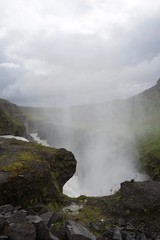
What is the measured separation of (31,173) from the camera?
2775cm

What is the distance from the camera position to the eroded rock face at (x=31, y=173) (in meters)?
25.7

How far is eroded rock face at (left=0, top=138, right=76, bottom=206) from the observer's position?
25.7 meters

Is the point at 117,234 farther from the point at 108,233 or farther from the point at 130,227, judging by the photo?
the point at 130,227

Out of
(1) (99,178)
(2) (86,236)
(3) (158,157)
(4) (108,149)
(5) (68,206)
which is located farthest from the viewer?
(4) (108,149)

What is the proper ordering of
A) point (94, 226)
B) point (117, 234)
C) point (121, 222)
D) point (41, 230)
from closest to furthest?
point (41, 230) < point (117, 234) < point (94, 226) < point (121, 222)

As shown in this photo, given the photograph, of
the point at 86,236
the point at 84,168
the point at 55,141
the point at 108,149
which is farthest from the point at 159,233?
the point at 55,141

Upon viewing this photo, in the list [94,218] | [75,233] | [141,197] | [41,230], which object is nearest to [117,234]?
[94,218]

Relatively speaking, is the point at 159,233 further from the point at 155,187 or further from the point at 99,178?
the point at 99,178

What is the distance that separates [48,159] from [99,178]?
287ft

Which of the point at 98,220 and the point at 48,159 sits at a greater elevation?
the point at 48,159

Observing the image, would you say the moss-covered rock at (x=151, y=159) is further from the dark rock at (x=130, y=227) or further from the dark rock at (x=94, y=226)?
the dark rock at (x=94, y=226)

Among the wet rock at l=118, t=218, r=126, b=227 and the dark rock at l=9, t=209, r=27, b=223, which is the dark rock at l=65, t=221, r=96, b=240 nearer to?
the dark rock at l=9, t=209, r=27, b=223

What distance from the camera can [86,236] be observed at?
59.5 feet

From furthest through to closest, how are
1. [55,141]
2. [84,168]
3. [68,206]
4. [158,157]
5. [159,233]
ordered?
[55,141] < [84,168] < [158,157] < [68,206] < [159,233]
